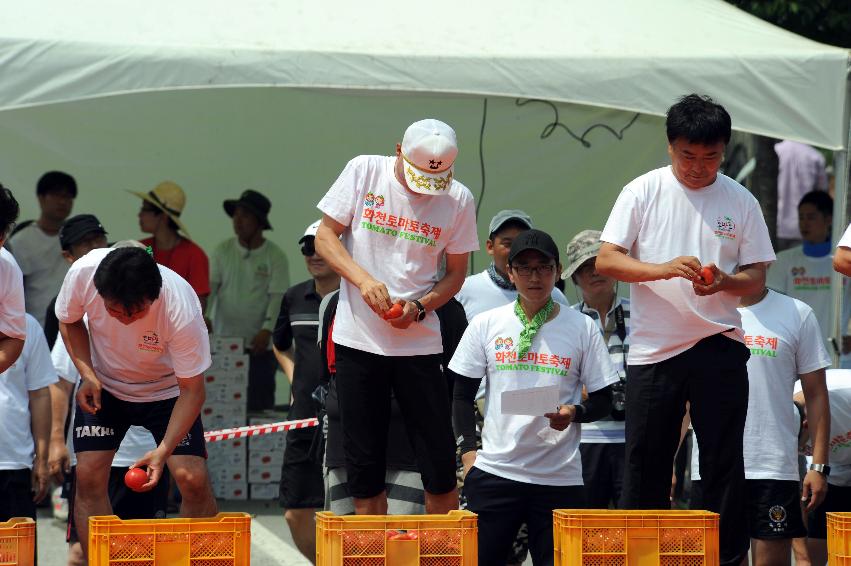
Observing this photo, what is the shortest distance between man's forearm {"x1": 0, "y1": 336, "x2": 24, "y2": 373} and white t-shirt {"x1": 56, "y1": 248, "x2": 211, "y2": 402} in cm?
23

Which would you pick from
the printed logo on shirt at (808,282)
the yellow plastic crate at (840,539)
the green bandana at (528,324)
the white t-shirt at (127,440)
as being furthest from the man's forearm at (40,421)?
the printed logo on shirt at (808,282)

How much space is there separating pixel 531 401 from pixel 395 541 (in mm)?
1298

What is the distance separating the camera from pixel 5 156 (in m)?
10.2

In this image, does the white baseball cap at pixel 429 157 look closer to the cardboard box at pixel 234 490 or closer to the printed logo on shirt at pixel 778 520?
the printed logo on shirt at pixel 778 520

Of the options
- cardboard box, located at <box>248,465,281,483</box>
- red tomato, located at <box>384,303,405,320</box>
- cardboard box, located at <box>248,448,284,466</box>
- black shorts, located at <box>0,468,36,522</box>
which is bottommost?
cardboard box, located at <box>248,465,281,483</box>

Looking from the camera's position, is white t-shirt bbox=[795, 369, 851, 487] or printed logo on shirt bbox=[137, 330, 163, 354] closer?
printed logo on shirt bbox=[137, 330, 163, 354]

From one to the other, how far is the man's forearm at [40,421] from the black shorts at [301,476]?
141 centimetres

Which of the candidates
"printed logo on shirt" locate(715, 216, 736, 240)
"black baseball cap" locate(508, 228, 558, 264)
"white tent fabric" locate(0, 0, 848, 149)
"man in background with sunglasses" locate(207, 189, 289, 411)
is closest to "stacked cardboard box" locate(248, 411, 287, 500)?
"man in background with sunglasses" locate(207, 189, 289, 411)

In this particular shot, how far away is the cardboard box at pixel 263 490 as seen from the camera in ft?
32.9

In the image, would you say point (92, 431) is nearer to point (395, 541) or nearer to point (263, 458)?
point (395, 541)

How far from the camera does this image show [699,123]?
5043mm

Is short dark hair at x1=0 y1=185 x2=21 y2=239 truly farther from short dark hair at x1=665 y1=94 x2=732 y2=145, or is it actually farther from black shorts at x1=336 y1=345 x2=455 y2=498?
short dark hair at x1=665 y1=94 x2=732 y2=145

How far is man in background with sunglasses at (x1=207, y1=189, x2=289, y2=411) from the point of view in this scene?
417 inches

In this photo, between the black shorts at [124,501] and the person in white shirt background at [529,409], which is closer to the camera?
the person in white shirt background at [529,409]
